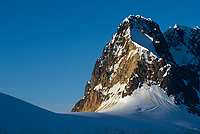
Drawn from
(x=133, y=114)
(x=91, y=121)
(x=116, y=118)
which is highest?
(x=133, y=114)

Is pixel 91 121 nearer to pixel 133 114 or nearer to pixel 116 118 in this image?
pixel 116 118

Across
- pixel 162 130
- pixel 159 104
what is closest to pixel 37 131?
pixel 162 130

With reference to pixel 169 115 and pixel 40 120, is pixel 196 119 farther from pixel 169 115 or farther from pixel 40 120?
pixel 40 120

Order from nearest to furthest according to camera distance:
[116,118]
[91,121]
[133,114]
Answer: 1. [91,121]
2. [116,118]
3. [133,114]

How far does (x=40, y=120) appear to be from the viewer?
108688mm

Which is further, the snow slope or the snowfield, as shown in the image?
the snowfield

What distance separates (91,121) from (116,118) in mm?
19178

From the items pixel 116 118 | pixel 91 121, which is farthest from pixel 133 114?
pixel 91 121

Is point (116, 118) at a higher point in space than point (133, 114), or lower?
lower

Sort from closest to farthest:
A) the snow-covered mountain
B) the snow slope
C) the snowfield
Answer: the snow slope < the snowfield < the snow-covered mountain

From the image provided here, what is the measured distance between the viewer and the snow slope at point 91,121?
102 metres

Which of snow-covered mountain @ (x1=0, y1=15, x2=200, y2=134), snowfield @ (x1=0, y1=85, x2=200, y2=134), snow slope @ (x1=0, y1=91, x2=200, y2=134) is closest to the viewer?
snow slope @ (x1=0, y1=91, x2=200, y2=134)

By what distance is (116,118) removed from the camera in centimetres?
14638

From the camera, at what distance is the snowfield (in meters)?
103
